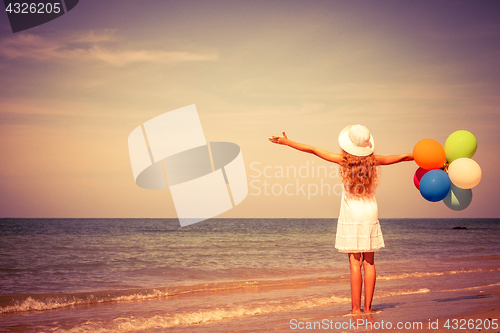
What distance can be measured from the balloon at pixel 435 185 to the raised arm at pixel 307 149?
1268mm

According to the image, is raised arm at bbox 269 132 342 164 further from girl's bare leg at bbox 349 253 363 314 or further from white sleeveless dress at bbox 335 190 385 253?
girl's bare leg at bbox 349 253 363 314

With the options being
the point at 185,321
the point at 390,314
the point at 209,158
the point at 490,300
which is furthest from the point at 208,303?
the point at 209,158

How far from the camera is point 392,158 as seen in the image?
433 centimetres

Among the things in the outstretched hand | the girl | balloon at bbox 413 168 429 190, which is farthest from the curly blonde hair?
balloon at bbox 413 168 429 190

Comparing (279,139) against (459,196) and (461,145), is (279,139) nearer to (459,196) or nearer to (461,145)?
(461,145)

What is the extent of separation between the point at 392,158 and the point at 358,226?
957mm

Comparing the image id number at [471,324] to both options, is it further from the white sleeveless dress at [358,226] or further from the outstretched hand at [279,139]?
the outstretched hand at [279,139]

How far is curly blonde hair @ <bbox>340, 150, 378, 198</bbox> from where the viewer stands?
4.07 m

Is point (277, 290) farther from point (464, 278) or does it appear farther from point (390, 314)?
point (464, 278)

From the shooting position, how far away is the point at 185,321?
5086 millimetres

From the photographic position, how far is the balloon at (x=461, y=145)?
459 cm

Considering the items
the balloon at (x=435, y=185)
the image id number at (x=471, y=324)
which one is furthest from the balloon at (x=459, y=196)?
the image id number at (x=471, y=324)

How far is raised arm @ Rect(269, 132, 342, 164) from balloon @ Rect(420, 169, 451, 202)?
4.16ft

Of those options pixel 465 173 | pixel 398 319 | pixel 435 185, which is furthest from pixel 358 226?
pixel 465 173
